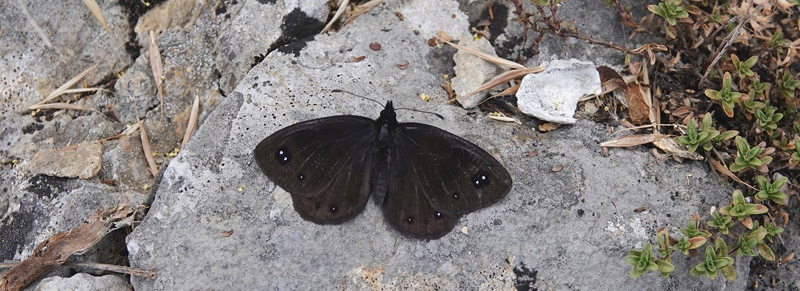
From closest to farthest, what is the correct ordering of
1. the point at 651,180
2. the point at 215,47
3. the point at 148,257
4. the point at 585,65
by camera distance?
the point at 148,257
the point at 651,180
the point at 585,65
the point at 215,47

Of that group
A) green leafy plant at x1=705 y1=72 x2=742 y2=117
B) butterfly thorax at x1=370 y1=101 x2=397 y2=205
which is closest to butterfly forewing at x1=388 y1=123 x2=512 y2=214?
butterfly thorax at x1=370 y1=101 x2=397 y2=205

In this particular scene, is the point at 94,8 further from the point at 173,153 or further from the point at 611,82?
the point at 611,82

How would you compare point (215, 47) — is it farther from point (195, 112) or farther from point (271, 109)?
point (271, 109)

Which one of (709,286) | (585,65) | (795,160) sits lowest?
(709,286)

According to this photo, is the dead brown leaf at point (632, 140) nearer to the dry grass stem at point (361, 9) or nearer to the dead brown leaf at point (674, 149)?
the dead brown leaf at point (674, 149)

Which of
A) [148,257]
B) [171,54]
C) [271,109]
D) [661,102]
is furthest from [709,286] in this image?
[171,54]

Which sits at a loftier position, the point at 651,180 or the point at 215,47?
the point at 215,47

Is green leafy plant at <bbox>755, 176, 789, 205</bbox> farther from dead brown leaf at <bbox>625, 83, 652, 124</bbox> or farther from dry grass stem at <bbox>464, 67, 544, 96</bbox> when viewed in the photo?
dry grass stem at <bbox>464, 67, 544, 96</bbox>
